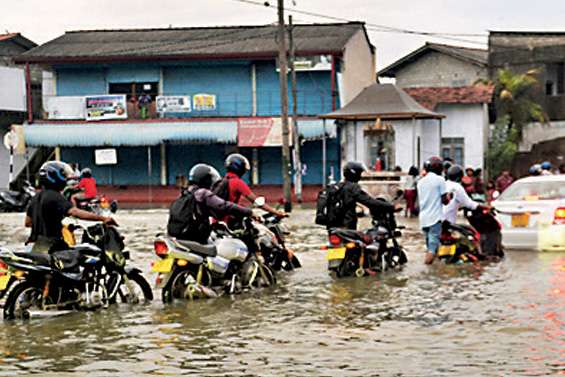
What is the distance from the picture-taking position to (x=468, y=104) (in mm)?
42250

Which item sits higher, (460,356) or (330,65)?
(330,65)

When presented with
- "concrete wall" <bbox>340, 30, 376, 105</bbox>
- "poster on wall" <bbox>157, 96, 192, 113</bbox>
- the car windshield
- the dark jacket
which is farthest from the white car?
"poster on wall" <bbox>157, 96, 192, 113</bbox>

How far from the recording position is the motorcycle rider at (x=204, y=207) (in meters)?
12.9

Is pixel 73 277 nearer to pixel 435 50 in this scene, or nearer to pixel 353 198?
pixel 353 198

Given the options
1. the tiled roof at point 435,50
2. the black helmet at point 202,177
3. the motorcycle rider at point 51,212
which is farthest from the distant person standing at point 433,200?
the tiled roof at point 435,50

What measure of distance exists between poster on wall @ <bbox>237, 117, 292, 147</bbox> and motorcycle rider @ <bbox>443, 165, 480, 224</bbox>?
26192 mm

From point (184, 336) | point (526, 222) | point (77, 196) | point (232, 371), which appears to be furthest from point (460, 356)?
point (77, 196)

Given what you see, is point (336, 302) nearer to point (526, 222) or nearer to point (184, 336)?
point (184, 336)

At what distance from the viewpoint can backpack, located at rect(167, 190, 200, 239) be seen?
1274 centimetres

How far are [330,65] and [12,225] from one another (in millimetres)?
18160

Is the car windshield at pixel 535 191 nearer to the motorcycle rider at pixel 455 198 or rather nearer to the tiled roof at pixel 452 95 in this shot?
the motorcycle rider at pixel 455 198

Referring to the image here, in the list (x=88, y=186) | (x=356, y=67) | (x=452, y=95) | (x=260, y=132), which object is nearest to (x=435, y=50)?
(x=356, y=67)

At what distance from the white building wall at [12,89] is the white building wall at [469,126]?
18.3 metres

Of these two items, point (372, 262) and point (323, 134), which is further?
point (323, 134)
